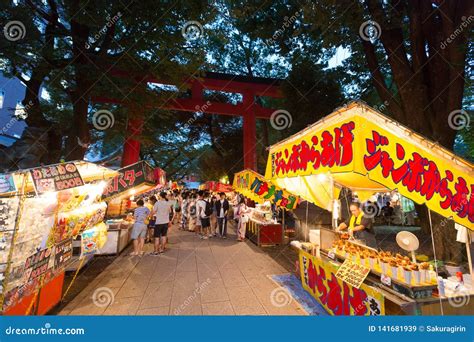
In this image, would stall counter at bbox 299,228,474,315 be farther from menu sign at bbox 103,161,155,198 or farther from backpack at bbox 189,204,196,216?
backpack at bbox 189,204,196,216

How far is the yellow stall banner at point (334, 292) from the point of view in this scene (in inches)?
122

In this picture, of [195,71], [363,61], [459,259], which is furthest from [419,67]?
[195,71]

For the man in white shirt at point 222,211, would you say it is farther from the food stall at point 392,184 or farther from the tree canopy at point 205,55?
the food stall at point 392,184

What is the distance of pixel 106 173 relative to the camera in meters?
5.56

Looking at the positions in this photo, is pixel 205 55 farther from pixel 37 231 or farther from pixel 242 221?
pixel 37 231

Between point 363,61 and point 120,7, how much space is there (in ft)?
33.4
